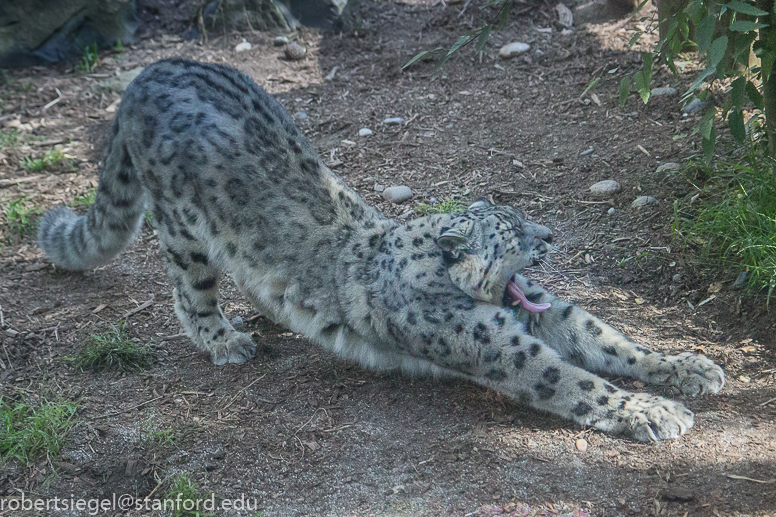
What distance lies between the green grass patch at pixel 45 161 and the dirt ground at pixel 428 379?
0.24 ft

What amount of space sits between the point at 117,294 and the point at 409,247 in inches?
105

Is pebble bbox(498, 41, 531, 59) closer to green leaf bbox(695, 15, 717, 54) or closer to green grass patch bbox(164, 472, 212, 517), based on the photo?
green leaf bbox(695, 15, 717, 54)

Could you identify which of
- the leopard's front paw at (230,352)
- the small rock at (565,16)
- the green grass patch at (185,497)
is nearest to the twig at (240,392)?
the leopard's front paw at (230,352)

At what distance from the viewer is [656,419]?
3730mm

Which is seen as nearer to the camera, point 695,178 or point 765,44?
point 765,44

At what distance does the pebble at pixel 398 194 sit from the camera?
6.41 meters

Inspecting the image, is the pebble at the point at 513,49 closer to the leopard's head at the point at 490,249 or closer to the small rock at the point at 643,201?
the small rock at the point at 643,201

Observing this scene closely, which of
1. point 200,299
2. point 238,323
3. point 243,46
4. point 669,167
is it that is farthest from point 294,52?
point 669,167

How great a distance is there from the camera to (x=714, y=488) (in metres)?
3.34

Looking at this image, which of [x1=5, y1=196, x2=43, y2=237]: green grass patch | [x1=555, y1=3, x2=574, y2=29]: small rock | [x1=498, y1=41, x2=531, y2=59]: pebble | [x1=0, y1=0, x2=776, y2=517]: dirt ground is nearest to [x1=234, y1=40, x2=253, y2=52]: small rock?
[x1=0, y1=0, x2=776, y2=517]: dirt ground

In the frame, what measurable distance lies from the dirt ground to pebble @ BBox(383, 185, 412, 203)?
11 cm

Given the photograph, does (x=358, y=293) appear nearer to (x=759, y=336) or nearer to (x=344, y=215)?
(x=344, y=215)

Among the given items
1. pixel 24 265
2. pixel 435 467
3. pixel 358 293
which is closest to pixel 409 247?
pixel 358 293

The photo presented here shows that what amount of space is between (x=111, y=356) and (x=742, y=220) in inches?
170
